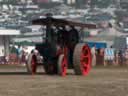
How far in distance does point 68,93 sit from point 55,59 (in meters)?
8.79

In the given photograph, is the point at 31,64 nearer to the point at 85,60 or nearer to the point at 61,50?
the point at 61,50

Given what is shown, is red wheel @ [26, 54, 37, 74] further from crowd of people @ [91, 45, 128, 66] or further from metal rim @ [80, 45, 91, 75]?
crowd of people @ [91, 45, 128, 66]

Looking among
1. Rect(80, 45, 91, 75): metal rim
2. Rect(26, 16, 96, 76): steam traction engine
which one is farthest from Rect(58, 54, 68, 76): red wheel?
Rect(80, 45, 91, 75): metal rim

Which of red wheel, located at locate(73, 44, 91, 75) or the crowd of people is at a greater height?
red wheel, located at locate(73, 44, 91, 75)

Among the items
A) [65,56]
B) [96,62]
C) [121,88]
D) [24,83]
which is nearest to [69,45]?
[65,56]

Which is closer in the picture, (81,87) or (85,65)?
(81,87)

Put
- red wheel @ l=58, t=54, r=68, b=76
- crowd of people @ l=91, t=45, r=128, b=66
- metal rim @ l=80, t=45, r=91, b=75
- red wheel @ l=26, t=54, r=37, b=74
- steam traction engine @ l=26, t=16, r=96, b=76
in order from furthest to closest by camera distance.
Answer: crowd of people @ l=91, t=45, r=128, b=66
red wheel @ l=26, t=54, r=37, b=74
metal rim @ l=80, t=45, r=91, b=75
steam traction engine @ l=26, t=16, r=96, b=76
red wheel @ l=58, t=54, r=68, b=76

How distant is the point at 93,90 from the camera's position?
1805 cm

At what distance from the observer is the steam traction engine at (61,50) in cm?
2584

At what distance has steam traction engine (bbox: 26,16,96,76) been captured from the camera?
84.8 feet

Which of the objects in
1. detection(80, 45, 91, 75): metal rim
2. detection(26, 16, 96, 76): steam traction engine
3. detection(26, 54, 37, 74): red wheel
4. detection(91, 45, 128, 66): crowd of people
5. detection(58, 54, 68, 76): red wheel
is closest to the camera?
detection(58, 54, 68, 76): red wheel

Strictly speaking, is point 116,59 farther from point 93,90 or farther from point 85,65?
point 93,90

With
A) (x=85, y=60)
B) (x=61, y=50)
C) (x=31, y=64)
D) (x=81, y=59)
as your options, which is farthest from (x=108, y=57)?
(x=61, y=50)

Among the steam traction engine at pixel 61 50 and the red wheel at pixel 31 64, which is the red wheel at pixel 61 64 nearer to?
the steam traction engine at pixel 61 50
